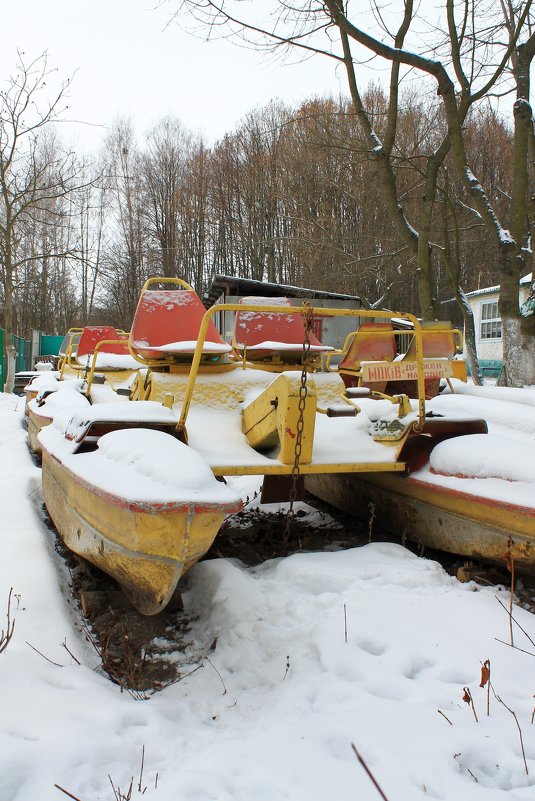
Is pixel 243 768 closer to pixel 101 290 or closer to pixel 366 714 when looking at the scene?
pixel 366 714

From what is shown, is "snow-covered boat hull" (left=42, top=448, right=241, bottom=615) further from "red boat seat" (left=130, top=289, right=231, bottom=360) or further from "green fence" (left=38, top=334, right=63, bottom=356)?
"green fence" (left=38, top=334, right=63, bottom=356)

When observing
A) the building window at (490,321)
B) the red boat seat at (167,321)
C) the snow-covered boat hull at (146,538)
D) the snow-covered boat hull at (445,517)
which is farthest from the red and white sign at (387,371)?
the building window at (490,321)

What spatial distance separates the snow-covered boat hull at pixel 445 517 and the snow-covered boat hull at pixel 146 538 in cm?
165

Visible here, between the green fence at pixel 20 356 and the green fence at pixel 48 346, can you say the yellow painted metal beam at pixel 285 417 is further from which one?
the green fence at pixel 48 346

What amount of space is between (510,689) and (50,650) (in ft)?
6.25

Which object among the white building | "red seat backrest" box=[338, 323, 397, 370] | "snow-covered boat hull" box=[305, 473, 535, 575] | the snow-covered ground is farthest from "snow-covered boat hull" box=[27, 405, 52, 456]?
the white building

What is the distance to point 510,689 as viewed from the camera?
2.30 m

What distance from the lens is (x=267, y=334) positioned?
17.4 feet

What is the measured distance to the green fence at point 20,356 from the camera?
1853 cm

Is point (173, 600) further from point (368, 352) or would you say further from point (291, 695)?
point (368, 352)

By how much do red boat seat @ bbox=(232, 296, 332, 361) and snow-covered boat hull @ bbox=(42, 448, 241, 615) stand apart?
228cm

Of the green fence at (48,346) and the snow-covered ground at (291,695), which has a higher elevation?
the green fence at (48,346)

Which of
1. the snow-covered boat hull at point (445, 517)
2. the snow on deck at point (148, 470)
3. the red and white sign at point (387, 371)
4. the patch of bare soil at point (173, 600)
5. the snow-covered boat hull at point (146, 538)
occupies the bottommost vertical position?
the patch of bare soil at point (173, 600)

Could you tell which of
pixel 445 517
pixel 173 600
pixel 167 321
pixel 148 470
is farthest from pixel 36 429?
pixel 445 517
